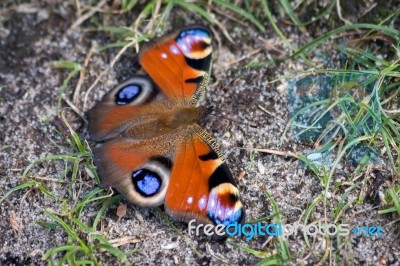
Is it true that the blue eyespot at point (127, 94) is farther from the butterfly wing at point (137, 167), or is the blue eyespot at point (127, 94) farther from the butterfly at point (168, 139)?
the butterfly wing at point (137, 167)

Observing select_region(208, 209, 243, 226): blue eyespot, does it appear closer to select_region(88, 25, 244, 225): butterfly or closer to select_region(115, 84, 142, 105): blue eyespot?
select_region(88, 25, 244, 225): butterfly

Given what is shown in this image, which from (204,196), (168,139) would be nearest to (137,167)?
(168,139)

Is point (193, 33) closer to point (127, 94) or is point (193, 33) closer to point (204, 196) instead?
point (127, 94)

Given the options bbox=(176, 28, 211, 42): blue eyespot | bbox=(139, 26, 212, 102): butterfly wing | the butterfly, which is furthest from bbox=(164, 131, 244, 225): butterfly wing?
bbox=(176, 28, 211, 42): blue eyespot

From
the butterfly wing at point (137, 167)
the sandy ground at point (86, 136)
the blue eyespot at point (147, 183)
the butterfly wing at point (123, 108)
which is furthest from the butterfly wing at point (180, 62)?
the blue eyespot at point (147, 183)

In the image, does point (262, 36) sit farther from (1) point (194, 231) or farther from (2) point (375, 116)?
(1) point (194, 231)

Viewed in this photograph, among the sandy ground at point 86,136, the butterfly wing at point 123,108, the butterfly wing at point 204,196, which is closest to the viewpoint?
the butterfly wing at point 204,196
